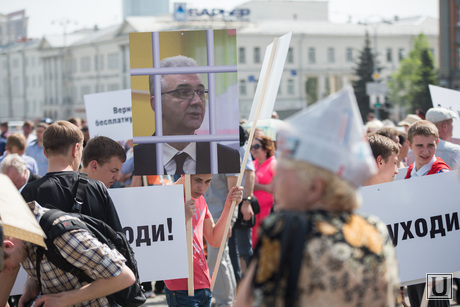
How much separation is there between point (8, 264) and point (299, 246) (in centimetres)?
145

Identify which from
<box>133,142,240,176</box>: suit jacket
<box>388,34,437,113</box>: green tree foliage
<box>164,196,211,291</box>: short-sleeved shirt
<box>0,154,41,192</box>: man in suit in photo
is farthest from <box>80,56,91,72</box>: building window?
Result: <box>133,142,240,176</box>: suit jacket

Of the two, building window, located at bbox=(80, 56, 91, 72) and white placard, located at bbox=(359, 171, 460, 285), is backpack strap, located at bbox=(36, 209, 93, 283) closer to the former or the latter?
white placard, located at bbox=(359, 171, 460, 285)

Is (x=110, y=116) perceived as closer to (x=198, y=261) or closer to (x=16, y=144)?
(x=16, y=144)

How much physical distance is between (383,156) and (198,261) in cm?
140

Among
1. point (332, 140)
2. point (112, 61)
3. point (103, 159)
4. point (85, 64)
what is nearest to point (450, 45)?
point (112, 61)

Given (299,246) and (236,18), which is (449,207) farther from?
(236,18)

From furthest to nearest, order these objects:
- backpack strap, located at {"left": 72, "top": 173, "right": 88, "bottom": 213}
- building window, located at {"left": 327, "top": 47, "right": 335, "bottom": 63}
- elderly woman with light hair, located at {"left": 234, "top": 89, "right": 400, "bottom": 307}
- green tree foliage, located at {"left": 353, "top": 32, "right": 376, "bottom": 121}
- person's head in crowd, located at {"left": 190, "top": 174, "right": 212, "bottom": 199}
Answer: building window, located at {"left": 327, "top": 47, "right": 335, "bottom": 63}, green tree foliage, located at {"left": 353, "top": 32, "right": 376, "bottom": 121}, person's head in crowd, located at {"left": 190, "top": 174, "right": 212, "bottom": 199}, backpack strap, located at {"left": 72, "top": 173, "right": 88, "bottom": 213}, elderly woman with light hair, located at {"left": 234, "top": 89, "right": 400, "bottom": 307}

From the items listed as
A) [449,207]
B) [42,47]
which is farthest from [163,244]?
[42,47]

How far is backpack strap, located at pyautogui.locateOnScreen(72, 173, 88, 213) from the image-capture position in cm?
319

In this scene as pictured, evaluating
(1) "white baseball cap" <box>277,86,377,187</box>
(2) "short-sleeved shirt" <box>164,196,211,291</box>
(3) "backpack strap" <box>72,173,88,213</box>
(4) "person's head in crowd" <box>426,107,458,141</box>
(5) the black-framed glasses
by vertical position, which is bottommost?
(2) "short-sleeved shirt" <box>164,196,211,291</box>

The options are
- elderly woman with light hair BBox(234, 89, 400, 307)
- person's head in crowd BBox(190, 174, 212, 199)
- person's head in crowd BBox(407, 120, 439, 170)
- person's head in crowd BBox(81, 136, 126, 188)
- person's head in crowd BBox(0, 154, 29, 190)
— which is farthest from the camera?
person's head in crowd BBox(0, 154, 29, 190)

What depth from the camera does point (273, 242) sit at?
79.9 inches

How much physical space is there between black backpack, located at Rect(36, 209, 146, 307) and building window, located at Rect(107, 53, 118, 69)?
91.6m

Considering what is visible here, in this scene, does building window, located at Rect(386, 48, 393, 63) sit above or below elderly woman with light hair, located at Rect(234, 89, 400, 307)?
above
